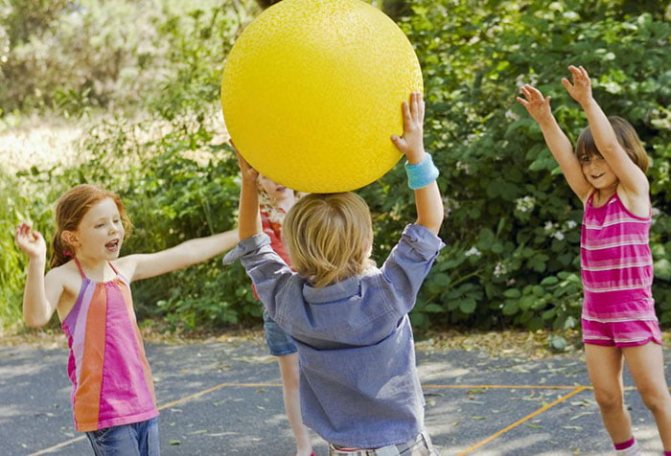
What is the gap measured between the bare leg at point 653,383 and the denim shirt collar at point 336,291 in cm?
147

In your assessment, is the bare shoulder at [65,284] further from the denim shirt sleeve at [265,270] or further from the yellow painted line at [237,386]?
the yellow painted line at [237,386]

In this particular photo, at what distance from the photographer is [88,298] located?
311cm

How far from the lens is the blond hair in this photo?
2488mm

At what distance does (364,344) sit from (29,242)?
41.9 inches

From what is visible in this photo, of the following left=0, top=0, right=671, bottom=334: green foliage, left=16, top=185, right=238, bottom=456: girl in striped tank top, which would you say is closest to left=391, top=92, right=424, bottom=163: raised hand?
left=16, top=185, right=238, bottom=456: girl in striped tank top

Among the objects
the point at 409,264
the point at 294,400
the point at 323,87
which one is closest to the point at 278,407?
the point at 294,400

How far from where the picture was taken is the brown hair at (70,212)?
3.19 metres

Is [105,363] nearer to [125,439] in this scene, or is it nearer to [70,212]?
[125,439]

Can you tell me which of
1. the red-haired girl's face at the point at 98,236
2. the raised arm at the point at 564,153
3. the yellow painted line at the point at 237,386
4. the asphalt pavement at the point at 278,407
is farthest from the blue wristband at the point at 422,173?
the yellow painted line at the point at 237,386

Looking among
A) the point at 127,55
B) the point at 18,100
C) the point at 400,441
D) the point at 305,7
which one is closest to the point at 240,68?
the point at 305,7

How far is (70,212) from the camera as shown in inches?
126

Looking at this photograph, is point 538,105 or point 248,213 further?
point 538,105

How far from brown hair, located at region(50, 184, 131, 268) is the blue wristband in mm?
1171

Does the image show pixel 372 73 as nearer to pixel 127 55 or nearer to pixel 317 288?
pixel 317 288
